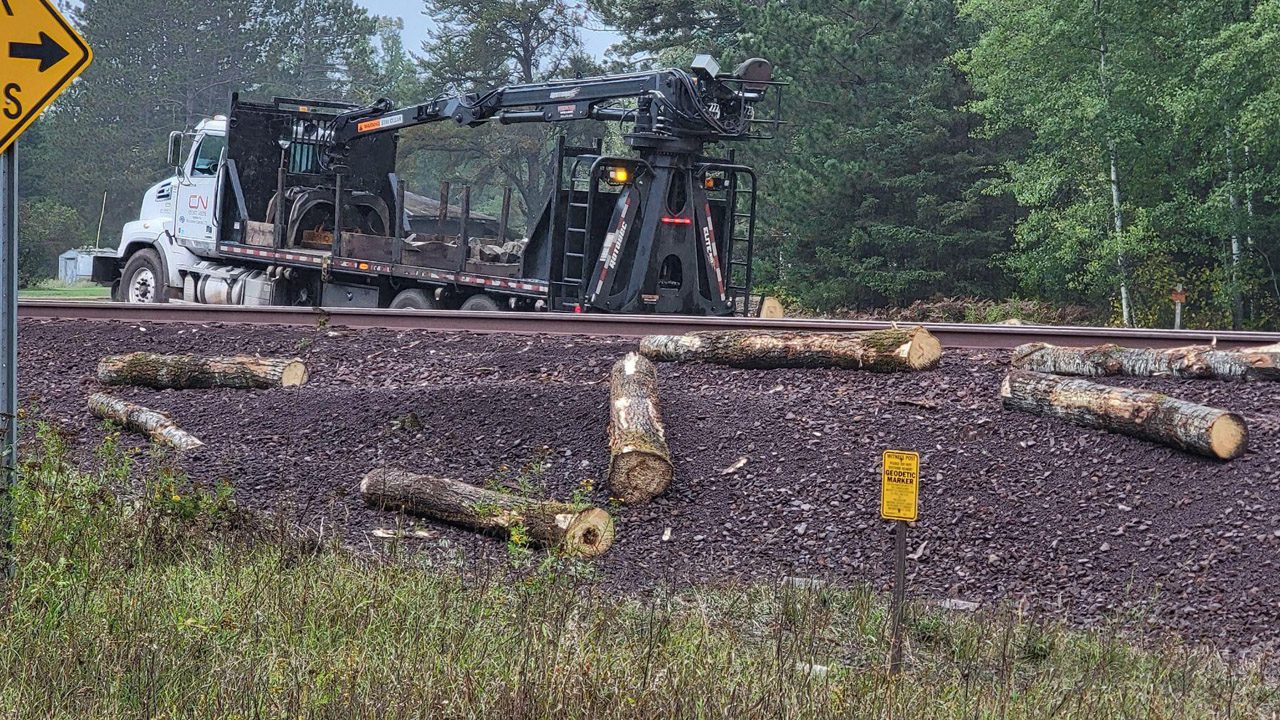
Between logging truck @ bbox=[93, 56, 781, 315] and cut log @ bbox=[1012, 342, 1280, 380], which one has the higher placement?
logging truck @ bbox=[93, 56, 781, 315]

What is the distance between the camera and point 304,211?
2023 centimetres

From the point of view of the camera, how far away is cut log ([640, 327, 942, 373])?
32.8 ft

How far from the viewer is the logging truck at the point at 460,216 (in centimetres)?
1577

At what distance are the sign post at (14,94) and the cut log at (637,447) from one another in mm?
3403

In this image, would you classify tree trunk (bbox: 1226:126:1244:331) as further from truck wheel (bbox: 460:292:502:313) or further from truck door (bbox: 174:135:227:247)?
truck door (bbox: 174:135:227:247)

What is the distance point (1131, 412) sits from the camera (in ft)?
26.4

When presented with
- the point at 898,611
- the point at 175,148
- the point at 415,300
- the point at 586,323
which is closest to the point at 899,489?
→ the point at 898,611

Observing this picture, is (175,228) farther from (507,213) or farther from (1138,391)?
(1138,391)

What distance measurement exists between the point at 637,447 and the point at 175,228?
15208 mm

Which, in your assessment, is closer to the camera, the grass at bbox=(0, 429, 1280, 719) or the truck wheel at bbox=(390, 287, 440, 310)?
the grass at bbox=(0, 429, 1280, 719)

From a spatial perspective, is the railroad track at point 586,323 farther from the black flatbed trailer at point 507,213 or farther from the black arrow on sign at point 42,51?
the black arrow on sign at point 42,51

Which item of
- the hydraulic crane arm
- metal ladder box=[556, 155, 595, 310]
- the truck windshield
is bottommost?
metal ladder box=[556, 155, 595, 310]

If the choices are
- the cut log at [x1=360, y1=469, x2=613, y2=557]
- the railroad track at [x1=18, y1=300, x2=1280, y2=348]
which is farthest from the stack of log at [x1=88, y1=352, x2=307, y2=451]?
the cut log at [x1=360, y1=469, x2=613, y2=557]

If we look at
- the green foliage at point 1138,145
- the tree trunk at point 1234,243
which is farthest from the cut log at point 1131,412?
the tree trunk at point 1234,243
